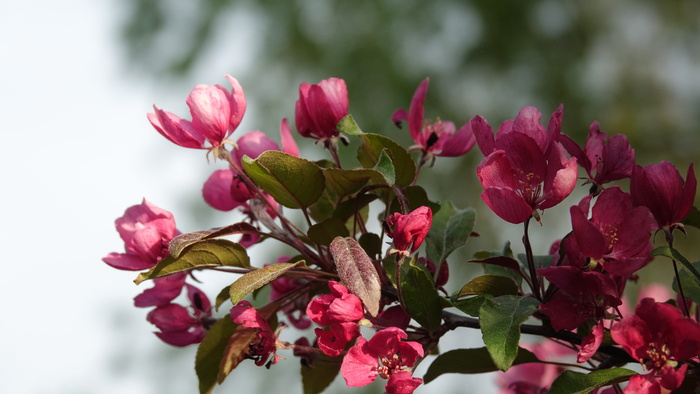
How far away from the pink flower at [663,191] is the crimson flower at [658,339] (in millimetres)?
129

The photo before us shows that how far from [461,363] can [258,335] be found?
25 cm

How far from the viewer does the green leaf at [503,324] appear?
2.23 ft

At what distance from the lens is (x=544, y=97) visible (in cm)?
550

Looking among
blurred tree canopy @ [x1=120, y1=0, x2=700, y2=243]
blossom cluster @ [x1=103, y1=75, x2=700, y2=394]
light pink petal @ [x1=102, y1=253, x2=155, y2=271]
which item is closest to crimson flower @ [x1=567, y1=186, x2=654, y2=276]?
blossom cluster @ [x1=103, y1=75, x2=700, y2=394]

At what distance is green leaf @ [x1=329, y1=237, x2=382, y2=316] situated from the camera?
709mm

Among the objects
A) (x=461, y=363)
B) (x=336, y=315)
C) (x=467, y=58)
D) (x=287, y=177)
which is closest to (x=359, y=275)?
(x=336, y=315)

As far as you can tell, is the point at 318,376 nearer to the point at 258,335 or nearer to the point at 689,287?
the point at 258,335

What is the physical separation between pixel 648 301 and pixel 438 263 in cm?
31

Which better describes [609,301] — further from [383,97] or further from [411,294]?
[383,97]

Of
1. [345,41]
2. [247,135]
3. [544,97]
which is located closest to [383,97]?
[345,41]

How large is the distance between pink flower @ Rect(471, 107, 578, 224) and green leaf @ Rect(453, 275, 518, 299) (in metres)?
0.09

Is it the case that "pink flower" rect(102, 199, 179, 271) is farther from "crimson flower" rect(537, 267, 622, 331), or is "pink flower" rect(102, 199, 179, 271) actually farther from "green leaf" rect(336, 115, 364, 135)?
"crimson flower" rect(537, 267, 622, 331)

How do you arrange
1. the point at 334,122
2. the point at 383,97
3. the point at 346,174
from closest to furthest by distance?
1. the point at 346,174
2. the point at 334,122
3. the point at 383,97

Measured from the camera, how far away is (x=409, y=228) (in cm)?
75
